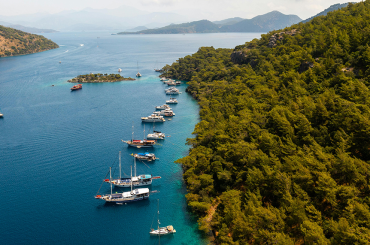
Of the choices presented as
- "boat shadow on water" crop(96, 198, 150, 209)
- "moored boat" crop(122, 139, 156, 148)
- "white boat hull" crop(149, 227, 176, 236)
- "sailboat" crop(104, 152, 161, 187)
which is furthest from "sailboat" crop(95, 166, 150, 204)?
"moored boat" crop(122, 139, 156, 148)

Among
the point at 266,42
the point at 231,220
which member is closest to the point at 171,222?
the point at 231,220

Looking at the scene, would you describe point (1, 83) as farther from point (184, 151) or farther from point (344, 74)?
point (344, 74)

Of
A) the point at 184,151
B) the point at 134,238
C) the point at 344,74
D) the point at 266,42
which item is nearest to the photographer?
the point at 134,238

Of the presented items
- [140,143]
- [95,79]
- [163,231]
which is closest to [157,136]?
[140,143]

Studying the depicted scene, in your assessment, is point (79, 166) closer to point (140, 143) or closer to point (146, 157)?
point (146, 157)

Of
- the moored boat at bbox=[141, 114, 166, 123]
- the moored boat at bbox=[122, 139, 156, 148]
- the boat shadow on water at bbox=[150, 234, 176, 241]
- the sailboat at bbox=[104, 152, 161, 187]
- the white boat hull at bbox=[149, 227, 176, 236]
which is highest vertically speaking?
the moored boat at bbox=[141, 114, 166, 123]

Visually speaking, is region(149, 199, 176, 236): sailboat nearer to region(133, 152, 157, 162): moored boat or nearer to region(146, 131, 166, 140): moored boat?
region(133, 152, 157, 162): moored boat

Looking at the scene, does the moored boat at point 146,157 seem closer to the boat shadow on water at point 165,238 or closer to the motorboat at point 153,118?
the motorboat at point 153,118
